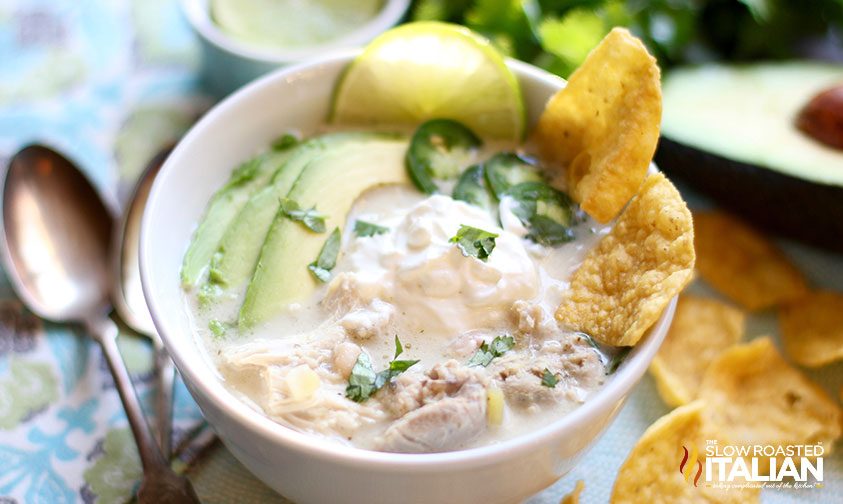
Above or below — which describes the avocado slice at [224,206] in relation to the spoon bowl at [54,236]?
above

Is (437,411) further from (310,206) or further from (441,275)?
(310,206)

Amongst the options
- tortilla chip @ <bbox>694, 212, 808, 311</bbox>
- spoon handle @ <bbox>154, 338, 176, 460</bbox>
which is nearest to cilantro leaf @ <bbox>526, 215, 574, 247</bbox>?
tortilla chip @ <bbox>694, 212, 808, 311</bbox>

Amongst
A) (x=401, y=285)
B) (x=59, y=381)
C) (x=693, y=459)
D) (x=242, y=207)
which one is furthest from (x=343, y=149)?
(x=693, y=459)

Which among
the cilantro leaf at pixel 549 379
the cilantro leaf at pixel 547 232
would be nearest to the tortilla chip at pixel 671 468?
the cilantro leaf at pixel 549 379

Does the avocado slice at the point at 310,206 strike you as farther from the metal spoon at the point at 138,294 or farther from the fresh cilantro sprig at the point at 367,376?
the metal spoon at the point at 138,294

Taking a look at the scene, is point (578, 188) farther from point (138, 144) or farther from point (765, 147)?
point (138, 144)

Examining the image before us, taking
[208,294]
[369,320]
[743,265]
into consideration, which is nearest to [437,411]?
[369,320]
